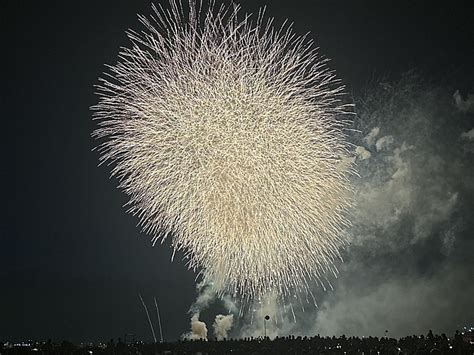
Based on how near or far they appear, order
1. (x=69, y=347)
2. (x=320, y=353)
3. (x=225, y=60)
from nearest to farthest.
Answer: (x=225, y=60) < (x=320, y=353) < (x=69, y=347)

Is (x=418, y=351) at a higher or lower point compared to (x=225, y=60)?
lower

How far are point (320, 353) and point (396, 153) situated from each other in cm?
1936

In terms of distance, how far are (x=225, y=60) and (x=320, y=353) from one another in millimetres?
12987

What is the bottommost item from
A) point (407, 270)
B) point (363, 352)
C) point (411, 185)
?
point (363, 352)

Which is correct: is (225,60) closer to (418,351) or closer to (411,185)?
(418,351)

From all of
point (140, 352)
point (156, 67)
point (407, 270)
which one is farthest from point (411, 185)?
point (156, 67)

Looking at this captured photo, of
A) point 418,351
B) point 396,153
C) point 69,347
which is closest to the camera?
point 418,351

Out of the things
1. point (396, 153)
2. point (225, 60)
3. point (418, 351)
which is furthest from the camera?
point (396, 153)

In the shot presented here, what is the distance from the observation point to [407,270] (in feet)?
143

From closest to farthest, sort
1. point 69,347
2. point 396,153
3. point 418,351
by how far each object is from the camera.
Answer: point 418,351 → point 69,347 → point 396,153

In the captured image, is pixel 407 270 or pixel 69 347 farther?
pixel 407 270

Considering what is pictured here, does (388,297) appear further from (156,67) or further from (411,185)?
(156,67)

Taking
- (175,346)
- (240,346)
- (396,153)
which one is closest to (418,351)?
(240,346)

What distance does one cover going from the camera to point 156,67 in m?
20.5
